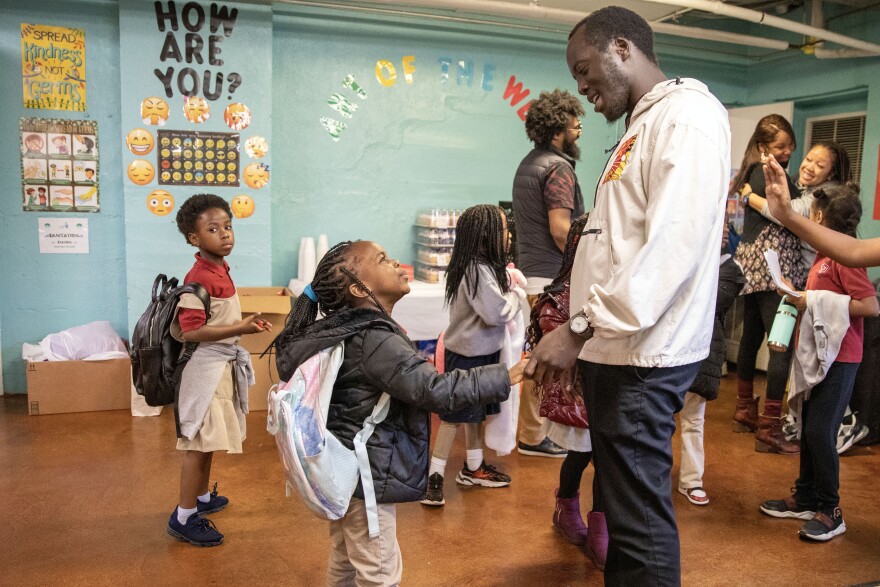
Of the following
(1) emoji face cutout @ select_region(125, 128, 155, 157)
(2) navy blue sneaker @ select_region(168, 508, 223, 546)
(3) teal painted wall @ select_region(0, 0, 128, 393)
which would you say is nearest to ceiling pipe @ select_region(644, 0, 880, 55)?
(1) emoji face cutout @ select_region(125, 128, 155, 157)

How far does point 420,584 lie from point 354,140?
3625 millimetres

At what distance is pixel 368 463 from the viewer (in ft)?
5.99

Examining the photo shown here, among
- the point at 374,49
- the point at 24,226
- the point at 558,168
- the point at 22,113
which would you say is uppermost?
the point at 374,49

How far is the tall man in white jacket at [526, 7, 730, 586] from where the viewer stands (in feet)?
5.12

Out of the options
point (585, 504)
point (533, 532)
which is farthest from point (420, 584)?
point (585, 504)

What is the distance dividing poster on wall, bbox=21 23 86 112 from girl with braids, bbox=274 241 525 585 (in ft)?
12.0

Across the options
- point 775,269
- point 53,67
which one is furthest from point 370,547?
point 53,67

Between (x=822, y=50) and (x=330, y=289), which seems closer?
(x=330, y=289)

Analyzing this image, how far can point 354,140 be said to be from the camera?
17.8ft

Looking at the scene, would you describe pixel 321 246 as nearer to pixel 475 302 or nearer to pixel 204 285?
pixel 475 302

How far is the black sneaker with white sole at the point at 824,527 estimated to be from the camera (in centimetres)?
294

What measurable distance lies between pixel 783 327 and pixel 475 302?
4.40 ft

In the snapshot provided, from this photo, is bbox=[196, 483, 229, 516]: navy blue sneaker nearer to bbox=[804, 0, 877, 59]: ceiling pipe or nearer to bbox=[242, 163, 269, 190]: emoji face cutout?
bbox=[242, 163, 269, 190]: emoji face cutout

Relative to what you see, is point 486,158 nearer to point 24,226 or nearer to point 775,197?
point 24,226
